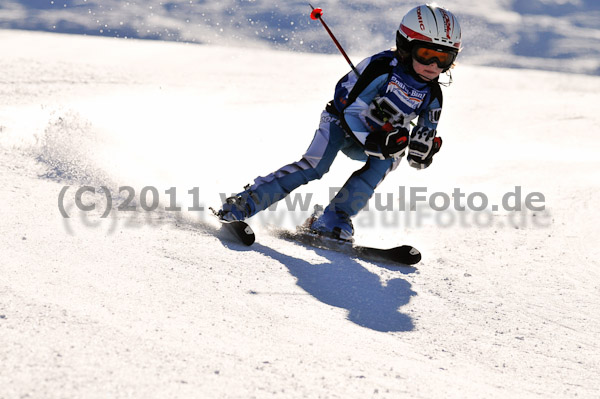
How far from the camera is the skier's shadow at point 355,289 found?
3164 millimetres

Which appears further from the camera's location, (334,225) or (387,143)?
(334,225)

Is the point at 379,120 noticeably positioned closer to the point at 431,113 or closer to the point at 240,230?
the point at 431,113

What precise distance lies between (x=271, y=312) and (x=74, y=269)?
0.89 meters

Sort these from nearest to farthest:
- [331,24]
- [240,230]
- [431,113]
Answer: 1. [240,230]
2. [431,113]
3. [331,24]

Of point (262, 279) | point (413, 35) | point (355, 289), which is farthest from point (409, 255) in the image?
point (413, 35)

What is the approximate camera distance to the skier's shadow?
10.4 feet

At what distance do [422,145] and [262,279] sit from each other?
1402 millimetres

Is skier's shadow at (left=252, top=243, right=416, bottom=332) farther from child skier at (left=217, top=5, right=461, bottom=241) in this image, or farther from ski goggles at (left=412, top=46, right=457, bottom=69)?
ski goggles at (left=412, top=46, right=457, bottom=69)

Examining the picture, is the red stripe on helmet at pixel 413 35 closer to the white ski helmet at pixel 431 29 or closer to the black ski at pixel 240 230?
the white ski helmet at pixel 431 29

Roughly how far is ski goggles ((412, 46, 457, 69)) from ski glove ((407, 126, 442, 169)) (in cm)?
41

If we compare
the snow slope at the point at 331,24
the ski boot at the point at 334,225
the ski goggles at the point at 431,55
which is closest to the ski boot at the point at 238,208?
the ski boot at the point at 334,225

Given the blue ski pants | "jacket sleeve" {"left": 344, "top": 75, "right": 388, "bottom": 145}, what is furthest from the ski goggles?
the blue ski pants

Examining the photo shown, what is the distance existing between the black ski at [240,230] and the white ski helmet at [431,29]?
1.41m

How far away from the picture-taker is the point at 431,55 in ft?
13.1
